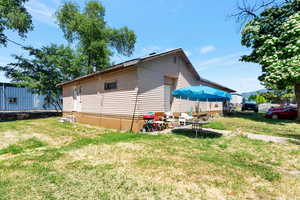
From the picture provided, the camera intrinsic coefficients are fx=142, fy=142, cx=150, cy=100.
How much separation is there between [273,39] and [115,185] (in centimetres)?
1440

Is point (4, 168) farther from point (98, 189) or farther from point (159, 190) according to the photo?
point (159, 190)

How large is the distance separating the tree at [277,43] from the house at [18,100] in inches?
1101

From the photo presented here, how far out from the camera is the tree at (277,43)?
8.61 meters

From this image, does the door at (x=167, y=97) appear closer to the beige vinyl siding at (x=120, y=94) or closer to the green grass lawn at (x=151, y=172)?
the beige vinyl siding at (x=120, y=94)

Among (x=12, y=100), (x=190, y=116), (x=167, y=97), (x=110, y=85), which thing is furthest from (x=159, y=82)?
(x=12, y=100)

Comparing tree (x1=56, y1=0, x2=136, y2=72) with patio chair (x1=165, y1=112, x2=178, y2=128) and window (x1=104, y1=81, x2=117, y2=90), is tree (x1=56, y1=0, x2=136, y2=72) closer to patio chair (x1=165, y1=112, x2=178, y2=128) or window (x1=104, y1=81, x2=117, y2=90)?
window (x1=104, y1=81, x2=117, y2=90)

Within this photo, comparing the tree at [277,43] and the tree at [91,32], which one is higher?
the tree at [91,32]

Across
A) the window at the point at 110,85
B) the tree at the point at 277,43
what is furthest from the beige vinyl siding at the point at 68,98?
the tree at the point at 277,43

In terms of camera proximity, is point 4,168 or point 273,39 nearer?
point 4,168

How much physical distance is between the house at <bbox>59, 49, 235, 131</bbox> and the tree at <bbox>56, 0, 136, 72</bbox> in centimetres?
1072

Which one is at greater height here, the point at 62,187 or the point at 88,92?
the point at 88,92

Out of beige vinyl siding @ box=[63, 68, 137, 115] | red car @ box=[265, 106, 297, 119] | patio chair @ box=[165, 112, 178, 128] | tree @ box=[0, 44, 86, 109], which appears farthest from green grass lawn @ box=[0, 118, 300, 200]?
tree @ box=[0, 44, 86, 109]

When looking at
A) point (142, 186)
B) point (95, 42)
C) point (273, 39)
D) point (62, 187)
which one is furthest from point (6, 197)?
point (95, 42)

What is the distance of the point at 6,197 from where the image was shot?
95.5 inches
